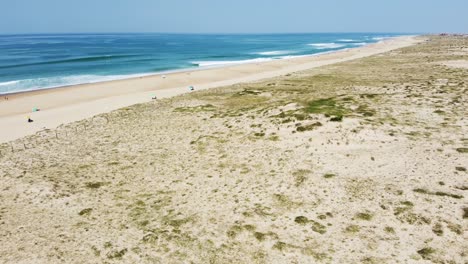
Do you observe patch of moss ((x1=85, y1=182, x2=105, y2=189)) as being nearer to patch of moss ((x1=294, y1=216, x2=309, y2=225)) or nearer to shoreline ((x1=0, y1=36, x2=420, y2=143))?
patch of moss ((x1=294, y1=216, x2=309, y2=225))

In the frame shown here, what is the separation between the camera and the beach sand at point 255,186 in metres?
11.1

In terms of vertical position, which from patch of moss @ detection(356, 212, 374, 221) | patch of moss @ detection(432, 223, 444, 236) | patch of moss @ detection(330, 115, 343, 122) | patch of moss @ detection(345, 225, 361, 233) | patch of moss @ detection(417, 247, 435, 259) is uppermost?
patch of moss @ detection(330, 115, 343, 122)

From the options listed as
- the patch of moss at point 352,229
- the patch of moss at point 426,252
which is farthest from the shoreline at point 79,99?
the patch of moss at point 426,252

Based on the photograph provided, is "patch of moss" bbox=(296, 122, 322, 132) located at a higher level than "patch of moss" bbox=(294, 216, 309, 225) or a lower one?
higher

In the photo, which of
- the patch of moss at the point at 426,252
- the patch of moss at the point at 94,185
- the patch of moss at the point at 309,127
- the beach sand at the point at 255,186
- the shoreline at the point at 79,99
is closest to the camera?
the patch of moss at the point at 426,252

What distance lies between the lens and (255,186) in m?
15.3

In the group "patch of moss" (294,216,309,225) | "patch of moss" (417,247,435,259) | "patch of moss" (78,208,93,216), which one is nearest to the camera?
"patch of moss" (417,247,435,259)

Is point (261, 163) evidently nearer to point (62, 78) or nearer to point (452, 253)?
point (452, 253)

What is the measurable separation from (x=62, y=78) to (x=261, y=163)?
5180 cm

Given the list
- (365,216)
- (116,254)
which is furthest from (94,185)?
(365,216)

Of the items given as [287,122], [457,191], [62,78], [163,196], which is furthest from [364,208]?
[62,78]

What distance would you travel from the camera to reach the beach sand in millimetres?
11133

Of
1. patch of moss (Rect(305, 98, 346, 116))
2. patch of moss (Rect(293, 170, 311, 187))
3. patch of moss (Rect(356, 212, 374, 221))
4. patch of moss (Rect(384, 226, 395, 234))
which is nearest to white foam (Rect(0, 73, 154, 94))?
patch of moss (Rect(305, 98, 346, 116))

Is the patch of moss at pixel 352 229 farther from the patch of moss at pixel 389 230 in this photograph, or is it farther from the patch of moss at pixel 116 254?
the patch of moss at pixel 116 254
